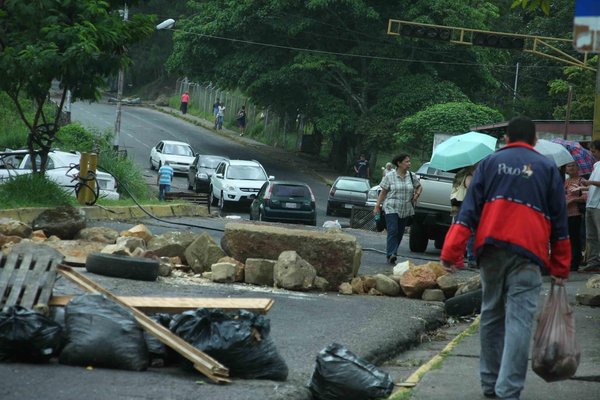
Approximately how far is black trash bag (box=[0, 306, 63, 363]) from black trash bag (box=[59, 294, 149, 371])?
0.34ft

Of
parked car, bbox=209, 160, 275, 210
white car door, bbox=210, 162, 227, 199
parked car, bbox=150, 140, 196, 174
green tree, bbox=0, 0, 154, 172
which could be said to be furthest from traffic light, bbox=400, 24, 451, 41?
parked car, bbox=150, 140, 196, 174

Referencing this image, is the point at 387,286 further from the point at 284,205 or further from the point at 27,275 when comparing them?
the point at 284,205

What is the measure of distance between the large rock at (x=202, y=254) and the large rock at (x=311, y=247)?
0.29 meters

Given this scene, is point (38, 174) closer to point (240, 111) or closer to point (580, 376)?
point (580, 376)

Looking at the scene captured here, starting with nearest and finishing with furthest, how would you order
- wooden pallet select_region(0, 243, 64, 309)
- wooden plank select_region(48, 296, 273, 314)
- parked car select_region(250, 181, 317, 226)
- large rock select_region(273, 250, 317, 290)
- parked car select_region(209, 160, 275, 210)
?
wooden pallet select_region(0, 243, 64, 309) < wooden plank select_region(48, 296, 273, 314) < large rock select_region(273, 250, 317, 290) < parked car select_region(250, 181, 317, 226) < parked car select_region(209, 160, 275, 210)

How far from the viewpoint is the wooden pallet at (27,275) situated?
802 centimetres

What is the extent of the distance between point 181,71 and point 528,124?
50.7 metres

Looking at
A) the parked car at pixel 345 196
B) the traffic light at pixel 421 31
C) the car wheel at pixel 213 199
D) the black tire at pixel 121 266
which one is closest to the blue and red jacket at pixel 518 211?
the black tire at pixel 121 266

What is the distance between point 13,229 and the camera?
14.3 m

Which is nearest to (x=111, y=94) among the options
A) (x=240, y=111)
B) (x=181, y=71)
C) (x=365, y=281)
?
(x=240, y=111)

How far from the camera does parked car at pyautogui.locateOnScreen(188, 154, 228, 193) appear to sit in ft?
135

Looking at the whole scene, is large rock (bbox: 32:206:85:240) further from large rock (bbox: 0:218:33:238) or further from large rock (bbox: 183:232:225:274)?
large rock (bbox: 183:232:225:274)

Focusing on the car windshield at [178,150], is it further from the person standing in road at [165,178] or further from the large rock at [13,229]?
the large rock at [13,229]

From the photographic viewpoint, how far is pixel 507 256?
695 centimetres
